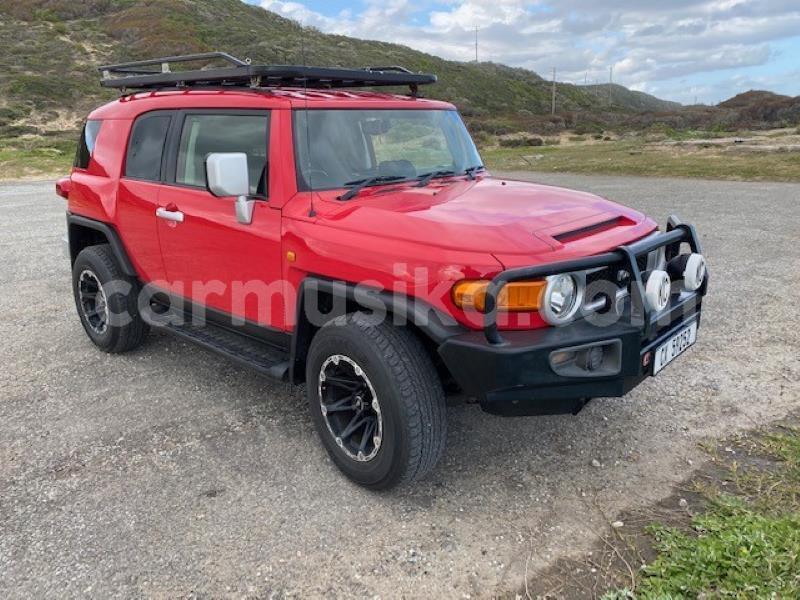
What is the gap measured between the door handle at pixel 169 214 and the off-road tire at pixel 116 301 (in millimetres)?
886

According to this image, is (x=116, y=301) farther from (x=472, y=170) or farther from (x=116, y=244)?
(x=472, y=170)

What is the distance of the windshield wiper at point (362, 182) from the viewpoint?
137 inches

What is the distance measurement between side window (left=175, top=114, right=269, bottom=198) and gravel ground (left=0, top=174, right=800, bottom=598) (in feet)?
4.82

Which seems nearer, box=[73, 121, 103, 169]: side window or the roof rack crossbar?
the roof rack crossbar

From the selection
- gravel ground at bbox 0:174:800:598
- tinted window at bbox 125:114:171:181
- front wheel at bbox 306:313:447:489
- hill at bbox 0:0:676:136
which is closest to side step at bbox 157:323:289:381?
front wheel at bbox 306:313:447:489

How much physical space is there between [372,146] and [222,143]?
94cm

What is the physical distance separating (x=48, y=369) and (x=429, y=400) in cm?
343

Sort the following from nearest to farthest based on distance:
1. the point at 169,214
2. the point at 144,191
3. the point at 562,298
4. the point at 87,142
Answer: the point at 562,298 → the point at 169,214 → the point at 144,191 → the point at 87,142

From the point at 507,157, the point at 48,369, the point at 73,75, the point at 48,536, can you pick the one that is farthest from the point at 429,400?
the point at 73,75

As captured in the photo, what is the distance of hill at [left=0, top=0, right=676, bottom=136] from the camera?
37.8 metres

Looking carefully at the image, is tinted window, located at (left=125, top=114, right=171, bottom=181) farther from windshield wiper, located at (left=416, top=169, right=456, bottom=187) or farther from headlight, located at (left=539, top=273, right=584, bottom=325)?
headlight, located at (left=539, top=273, right=584, bottom=325)

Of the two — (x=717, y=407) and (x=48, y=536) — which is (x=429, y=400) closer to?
(x=48, y=536)

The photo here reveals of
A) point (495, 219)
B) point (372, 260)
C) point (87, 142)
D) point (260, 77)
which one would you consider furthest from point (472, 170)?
point (87, 142)

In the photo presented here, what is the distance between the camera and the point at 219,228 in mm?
3826
